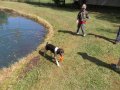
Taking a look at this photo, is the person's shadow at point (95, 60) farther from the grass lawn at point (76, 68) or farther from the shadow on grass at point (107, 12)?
the shadow on grass at point (107, 12)

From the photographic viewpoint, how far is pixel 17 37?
22.0m

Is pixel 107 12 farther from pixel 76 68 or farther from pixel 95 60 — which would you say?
pixel 76 68

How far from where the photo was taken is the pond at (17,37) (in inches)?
711

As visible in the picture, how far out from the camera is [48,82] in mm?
13805

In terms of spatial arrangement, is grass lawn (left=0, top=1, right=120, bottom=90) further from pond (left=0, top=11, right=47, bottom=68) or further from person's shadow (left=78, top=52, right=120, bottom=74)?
pond (left=0, top=11, right=47, bottom=68)

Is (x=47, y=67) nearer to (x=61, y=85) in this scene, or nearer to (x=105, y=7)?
(x=61, y=85)

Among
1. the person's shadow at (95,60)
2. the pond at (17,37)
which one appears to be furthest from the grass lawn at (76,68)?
the pond at (17,37)

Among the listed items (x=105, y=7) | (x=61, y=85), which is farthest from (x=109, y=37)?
(x=105, y=7)

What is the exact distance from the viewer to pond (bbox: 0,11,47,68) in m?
18.1

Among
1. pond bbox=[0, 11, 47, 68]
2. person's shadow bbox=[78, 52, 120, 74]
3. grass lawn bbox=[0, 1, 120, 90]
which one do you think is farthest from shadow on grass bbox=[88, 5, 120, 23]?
person's shadow bbox=[78, 52, 120, 74]

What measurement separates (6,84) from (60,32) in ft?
32.1

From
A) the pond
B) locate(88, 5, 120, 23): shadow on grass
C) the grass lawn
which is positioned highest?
the grass lawn

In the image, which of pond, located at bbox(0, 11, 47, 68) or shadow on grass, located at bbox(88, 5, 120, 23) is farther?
shadow on grass, located at bbox(88, 5, 120, 23)

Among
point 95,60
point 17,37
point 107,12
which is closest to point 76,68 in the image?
point 95,60
